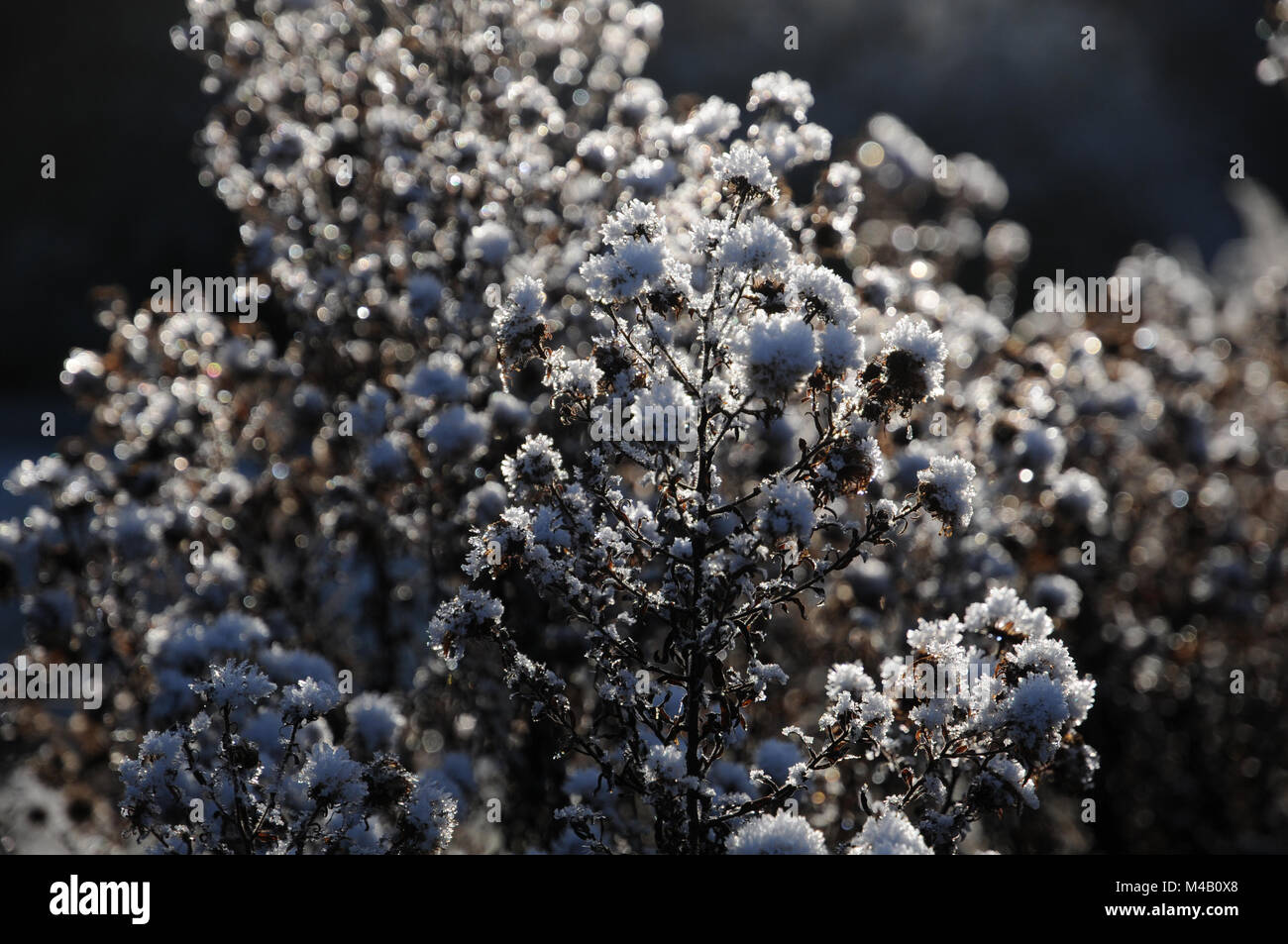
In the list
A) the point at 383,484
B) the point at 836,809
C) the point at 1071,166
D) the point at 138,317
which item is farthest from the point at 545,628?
the point at 1071,166

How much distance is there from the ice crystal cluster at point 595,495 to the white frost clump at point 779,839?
12mm

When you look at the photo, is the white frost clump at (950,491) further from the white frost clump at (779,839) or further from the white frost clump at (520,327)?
the white frost clump at (520,327)

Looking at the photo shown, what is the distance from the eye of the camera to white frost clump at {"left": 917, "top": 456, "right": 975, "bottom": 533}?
6.64ft

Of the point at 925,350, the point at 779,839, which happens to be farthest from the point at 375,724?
the point at 925,350

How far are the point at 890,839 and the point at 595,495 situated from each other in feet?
3.33

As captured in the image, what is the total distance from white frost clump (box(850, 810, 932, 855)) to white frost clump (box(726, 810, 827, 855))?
0.34ft

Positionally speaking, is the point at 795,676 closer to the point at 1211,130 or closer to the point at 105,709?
the point at 105,709

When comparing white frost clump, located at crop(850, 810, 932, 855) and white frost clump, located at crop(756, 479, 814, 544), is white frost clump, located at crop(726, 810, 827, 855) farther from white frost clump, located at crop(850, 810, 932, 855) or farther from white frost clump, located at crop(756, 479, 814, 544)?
white frost clump, located at crop(756, 479, 814, 544)

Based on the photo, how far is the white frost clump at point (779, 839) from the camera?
1768 millimetres

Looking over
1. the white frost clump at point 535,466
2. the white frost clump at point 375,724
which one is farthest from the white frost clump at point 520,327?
the white frost clump at point 375,724

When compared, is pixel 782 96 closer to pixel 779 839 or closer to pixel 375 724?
pixel 779 839

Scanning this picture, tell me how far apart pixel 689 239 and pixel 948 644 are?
3.89 ft

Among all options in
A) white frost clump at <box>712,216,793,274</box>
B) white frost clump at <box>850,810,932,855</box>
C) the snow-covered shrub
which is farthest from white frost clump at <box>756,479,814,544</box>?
white frost clump at <box>850,810,932,855</box>

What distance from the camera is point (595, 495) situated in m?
2.24
